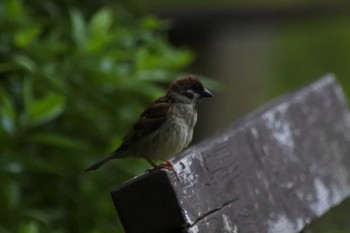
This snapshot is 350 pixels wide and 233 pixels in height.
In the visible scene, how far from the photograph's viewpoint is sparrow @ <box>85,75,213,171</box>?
302 cm

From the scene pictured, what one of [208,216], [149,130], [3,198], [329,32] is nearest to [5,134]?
[3,198]

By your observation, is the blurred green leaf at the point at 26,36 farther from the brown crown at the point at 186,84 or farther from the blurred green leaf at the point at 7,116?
the brown crown at the point at 186,84

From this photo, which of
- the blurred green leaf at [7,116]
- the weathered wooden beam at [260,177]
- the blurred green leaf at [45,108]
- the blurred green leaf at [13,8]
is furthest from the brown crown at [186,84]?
the blurred green leaf at [13,8]

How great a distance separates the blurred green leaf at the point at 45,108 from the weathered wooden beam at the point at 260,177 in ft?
2.46

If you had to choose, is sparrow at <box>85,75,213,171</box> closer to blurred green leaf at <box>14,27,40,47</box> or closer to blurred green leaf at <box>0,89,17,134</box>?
blurred green leaf at <box>0,89,17,134</box>

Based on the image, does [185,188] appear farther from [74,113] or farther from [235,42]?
[235,42]

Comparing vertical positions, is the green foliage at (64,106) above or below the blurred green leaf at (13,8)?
below

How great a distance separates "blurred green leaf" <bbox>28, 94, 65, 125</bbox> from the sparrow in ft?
1.05

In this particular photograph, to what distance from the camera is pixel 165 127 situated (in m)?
3.03

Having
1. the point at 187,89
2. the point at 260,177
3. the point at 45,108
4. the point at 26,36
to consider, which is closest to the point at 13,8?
the point at 26,36

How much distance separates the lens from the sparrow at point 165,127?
9.89 ft

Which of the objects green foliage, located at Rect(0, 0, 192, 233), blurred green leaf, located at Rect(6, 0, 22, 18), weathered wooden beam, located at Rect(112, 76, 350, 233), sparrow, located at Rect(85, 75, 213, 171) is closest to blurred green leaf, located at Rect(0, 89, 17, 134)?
green foliage, located at Rect(0, 0, 192, 233)

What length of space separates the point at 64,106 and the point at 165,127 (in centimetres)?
68

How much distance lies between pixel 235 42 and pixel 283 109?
13.6 ft
